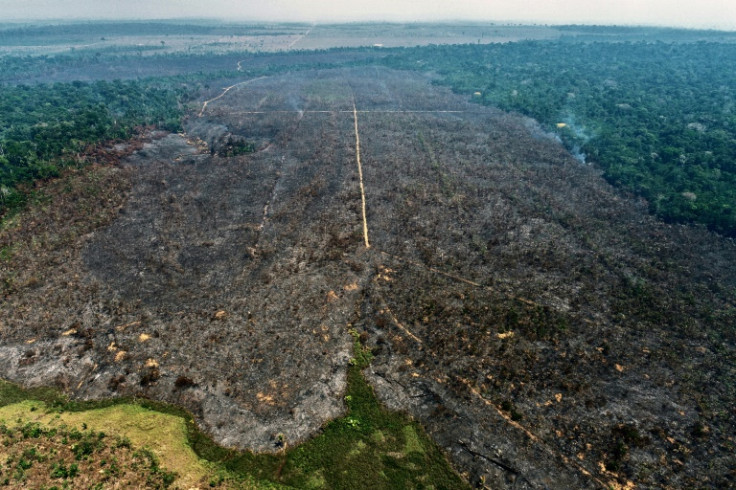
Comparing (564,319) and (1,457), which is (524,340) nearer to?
(564,319)

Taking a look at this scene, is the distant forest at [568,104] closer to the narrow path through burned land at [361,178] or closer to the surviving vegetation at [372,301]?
the surviving vegetation at [372,301]

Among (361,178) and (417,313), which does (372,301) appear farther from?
(361,178)

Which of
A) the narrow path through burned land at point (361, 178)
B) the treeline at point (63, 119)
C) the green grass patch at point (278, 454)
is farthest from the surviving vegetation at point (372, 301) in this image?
the treeline at point (63, 119)

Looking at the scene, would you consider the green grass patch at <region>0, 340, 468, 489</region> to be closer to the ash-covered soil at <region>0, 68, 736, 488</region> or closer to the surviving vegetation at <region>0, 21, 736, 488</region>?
the surviving vegetation at <region>0, 21, 736, 488</region>

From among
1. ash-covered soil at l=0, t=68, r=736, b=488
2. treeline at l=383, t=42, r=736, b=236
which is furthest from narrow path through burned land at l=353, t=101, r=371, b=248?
treeline at l=383, t=42, r=736, b=236

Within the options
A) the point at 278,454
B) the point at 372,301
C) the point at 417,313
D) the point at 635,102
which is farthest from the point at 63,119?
the point at 635,102

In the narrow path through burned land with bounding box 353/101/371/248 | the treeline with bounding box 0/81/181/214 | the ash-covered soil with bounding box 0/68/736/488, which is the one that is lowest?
the ash-covered soil with bounding box 0/68/736/488

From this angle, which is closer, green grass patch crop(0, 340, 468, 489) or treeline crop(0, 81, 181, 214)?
green grass patch crop(0, 340, 468, 489)
